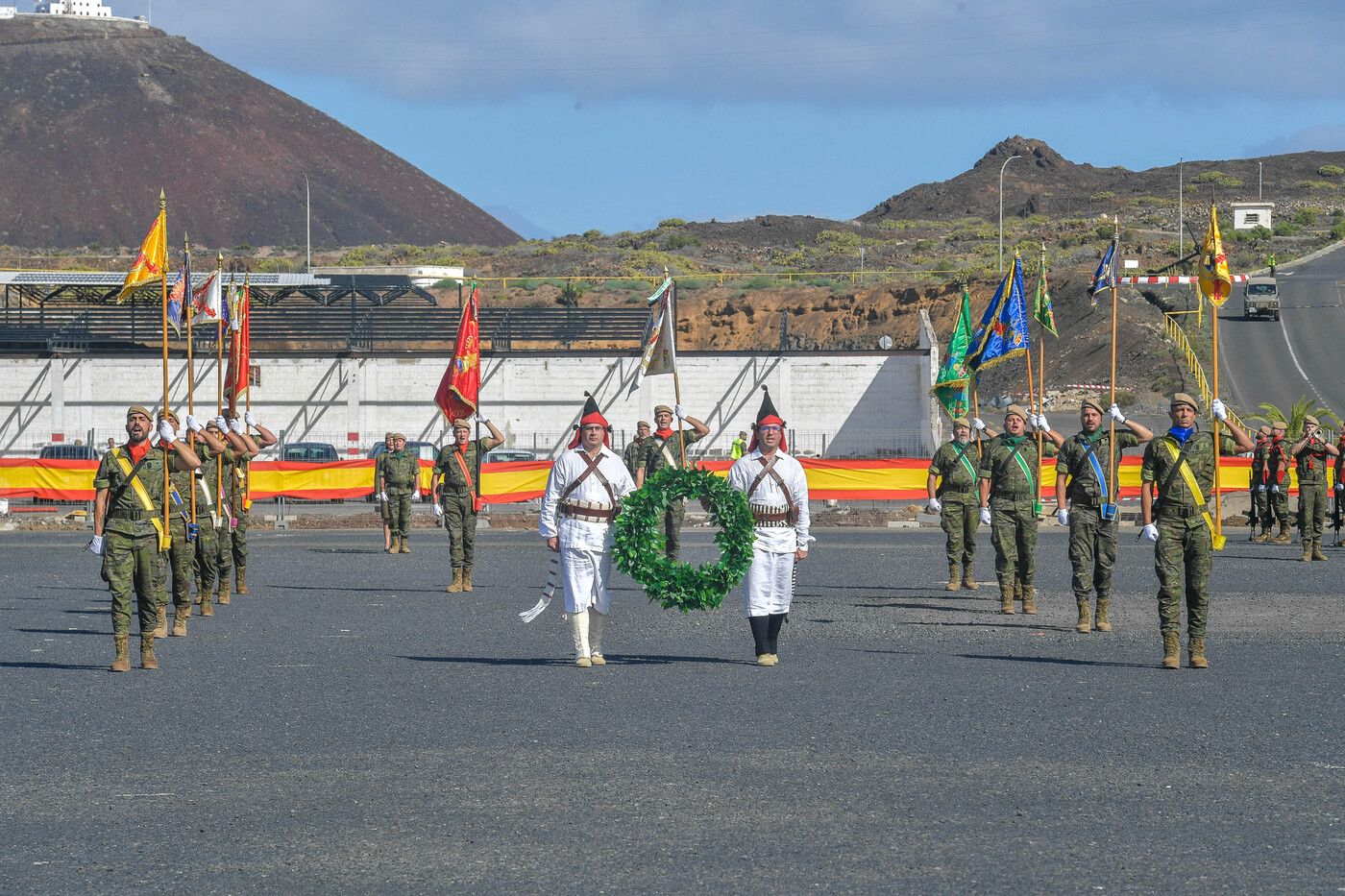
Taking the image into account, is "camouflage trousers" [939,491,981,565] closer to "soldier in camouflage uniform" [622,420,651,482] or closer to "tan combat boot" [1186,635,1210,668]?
"soldier in camouflage uniform" [622,420,651,482]

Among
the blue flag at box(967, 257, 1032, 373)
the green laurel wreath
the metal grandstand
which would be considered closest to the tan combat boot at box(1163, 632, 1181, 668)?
the green laurel wreath

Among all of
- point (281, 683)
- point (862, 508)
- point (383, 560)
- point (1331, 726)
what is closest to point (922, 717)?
point (1331, 726)

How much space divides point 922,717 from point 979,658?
3153mm

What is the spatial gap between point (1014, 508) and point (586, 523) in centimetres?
575

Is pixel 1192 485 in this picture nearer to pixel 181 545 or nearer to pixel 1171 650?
pixel 1171 650

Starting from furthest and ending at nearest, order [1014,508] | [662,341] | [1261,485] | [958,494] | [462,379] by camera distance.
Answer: [1261,485] < [462,379] < [662,341] < [958,494] < [1014,508]

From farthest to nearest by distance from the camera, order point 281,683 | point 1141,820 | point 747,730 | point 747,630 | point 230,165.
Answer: point 230,165
point 747,630
point 281,683
point 747,730
point 1141,820

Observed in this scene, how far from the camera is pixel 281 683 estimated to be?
1270 cm

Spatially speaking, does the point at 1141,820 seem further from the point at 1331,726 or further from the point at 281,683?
the point at 281,683

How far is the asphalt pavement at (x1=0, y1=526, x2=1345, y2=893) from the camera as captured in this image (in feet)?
24.2

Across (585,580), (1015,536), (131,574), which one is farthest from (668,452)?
(131,574)

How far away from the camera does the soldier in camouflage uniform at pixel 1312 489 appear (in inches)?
976

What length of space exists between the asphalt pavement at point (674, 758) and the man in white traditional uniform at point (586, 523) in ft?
1.42

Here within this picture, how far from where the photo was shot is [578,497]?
1380cm
